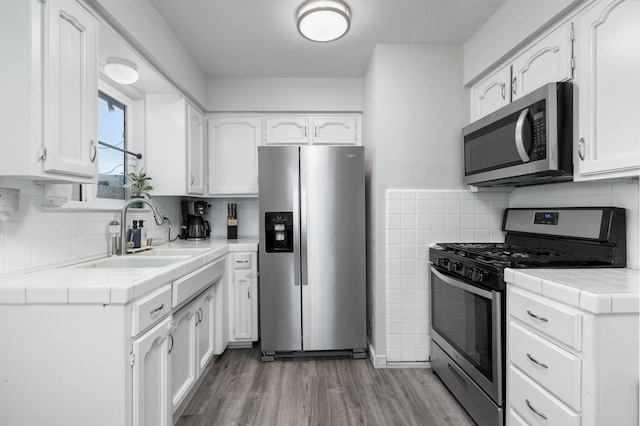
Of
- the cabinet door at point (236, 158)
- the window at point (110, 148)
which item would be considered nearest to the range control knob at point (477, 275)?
the cabinet door at point (236, 158)

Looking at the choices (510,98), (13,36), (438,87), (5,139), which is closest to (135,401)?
(5,139)

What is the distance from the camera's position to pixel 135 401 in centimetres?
118

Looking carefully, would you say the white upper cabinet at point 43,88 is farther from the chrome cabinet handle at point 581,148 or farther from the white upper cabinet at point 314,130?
the chrome cabinet handle at point 581,148

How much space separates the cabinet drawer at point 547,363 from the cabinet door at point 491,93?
4.59 ft

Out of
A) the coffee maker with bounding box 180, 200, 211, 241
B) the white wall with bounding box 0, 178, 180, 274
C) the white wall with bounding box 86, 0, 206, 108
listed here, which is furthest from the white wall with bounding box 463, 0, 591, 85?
the white wall with bounding box 0, 178, 180, 274

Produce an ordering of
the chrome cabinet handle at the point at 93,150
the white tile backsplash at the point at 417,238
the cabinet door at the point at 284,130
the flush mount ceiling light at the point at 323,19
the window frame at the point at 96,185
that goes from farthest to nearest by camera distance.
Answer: the cabinet door at the point at 284,130
the white tile backsplash at the point at 417,238
the flush mount ceiling light at the point at 323,19
the window frame at the point at 96,185
the chrome cabinet handle at the point at 93,150

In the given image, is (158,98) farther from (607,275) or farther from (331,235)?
(607,275)

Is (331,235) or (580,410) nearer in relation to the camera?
(580,410)

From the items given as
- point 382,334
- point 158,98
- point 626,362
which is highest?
point 158,98

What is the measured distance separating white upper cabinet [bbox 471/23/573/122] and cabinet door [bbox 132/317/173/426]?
2.22 m

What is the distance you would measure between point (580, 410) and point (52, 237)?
92.0 inches

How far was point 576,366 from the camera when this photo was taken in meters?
1.14

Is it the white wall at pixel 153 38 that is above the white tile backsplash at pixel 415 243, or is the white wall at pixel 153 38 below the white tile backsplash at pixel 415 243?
above

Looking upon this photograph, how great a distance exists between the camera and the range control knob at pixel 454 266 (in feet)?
6.24
